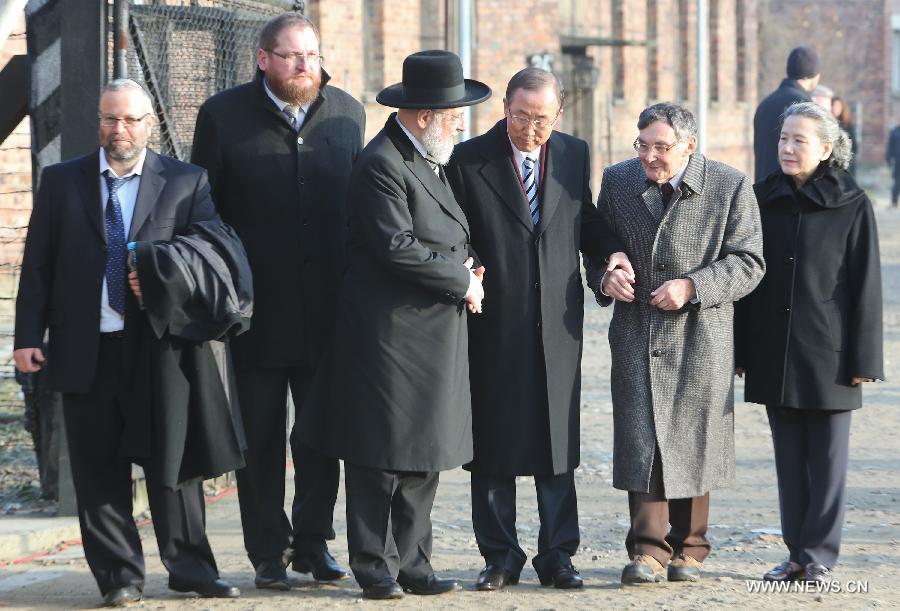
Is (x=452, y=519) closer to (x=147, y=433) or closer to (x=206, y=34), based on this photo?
(x=147, y=433)

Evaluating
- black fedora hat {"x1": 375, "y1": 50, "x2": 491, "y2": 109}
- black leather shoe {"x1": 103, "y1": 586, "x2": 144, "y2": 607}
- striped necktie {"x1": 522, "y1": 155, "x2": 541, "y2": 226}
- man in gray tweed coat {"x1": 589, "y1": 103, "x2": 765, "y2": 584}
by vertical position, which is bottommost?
black leather shoe {"x1": 103, "y1": 586, "x2": 144, "y2": 607}

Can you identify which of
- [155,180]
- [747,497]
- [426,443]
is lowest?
[747,497]

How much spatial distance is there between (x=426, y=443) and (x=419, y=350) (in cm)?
35

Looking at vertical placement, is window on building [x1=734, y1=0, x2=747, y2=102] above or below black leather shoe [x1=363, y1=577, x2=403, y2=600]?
above

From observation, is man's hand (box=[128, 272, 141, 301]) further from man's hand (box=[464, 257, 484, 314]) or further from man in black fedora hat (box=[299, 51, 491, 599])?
man's hand (box=[464, 257, 484, 314])

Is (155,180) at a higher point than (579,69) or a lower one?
lower

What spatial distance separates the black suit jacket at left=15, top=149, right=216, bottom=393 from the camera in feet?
19.0

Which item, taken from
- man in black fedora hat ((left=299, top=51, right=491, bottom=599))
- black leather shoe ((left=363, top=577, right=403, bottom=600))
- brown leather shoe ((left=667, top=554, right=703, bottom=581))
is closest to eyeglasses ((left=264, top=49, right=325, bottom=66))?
man in black fedora hat ((left=299, top=51, right=491, bottom=599))

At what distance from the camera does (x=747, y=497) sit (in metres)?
7.89

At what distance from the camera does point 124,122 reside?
573 centimetres

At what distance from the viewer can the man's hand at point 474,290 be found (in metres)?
5.86

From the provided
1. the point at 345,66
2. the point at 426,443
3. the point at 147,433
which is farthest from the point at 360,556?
the point at 345,66

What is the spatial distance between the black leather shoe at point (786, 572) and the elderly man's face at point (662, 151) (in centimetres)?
158

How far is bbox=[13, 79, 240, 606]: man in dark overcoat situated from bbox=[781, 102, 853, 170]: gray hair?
7.58ft
